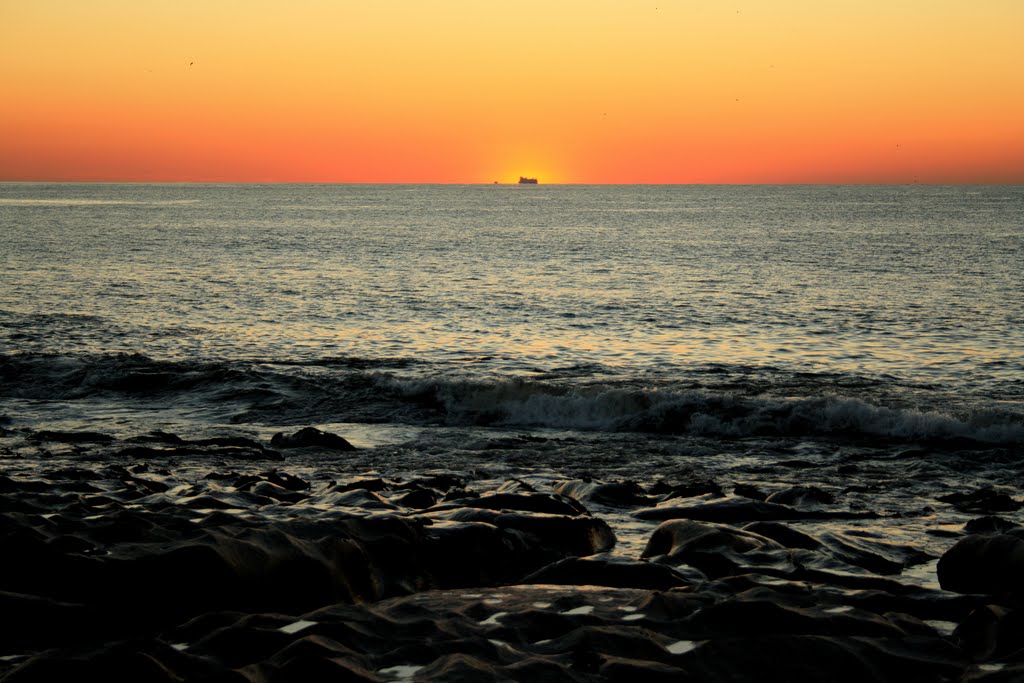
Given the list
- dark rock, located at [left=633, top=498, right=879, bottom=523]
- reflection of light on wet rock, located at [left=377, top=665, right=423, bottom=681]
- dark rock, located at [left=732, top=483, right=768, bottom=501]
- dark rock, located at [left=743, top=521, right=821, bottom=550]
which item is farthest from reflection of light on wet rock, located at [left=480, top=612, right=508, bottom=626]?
dark rock, located at [left=732, top=483, right=768, bottom=501]

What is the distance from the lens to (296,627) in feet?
20.7

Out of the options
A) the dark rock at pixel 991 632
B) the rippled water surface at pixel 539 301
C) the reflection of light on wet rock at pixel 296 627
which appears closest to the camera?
the dark rock at pixel 991 632

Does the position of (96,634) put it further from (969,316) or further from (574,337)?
(969,316)

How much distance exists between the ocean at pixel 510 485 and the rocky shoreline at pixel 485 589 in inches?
1.2

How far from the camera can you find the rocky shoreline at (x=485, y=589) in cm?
572

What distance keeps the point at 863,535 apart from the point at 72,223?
9778 centimetres

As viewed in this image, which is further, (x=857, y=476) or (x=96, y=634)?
(x=857, y=476)

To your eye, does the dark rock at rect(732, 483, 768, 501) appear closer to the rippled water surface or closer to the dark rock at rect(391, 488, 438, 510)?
the dark rock at rect(391, 488, 438, 510)

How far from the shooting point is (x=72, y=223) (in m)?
94.2

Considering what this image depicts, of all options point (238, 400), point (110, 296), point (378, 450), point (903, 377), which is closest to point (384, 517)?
point (378, 450)

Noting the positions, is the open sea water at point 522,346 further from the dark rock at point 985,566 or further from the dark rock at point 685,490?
the dark rock at point 985,566

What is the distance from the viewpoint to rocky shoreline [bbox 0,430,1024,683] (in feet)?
18.8

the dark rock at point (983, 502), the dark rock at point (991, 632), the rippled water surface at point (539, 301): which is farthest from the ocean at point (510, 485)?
the rippled water surface at point (539, 301)

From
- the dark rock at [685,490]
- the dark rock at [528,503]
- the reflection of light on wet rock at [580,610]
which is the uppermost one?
the reflection of light on wet rock at [580,610]
